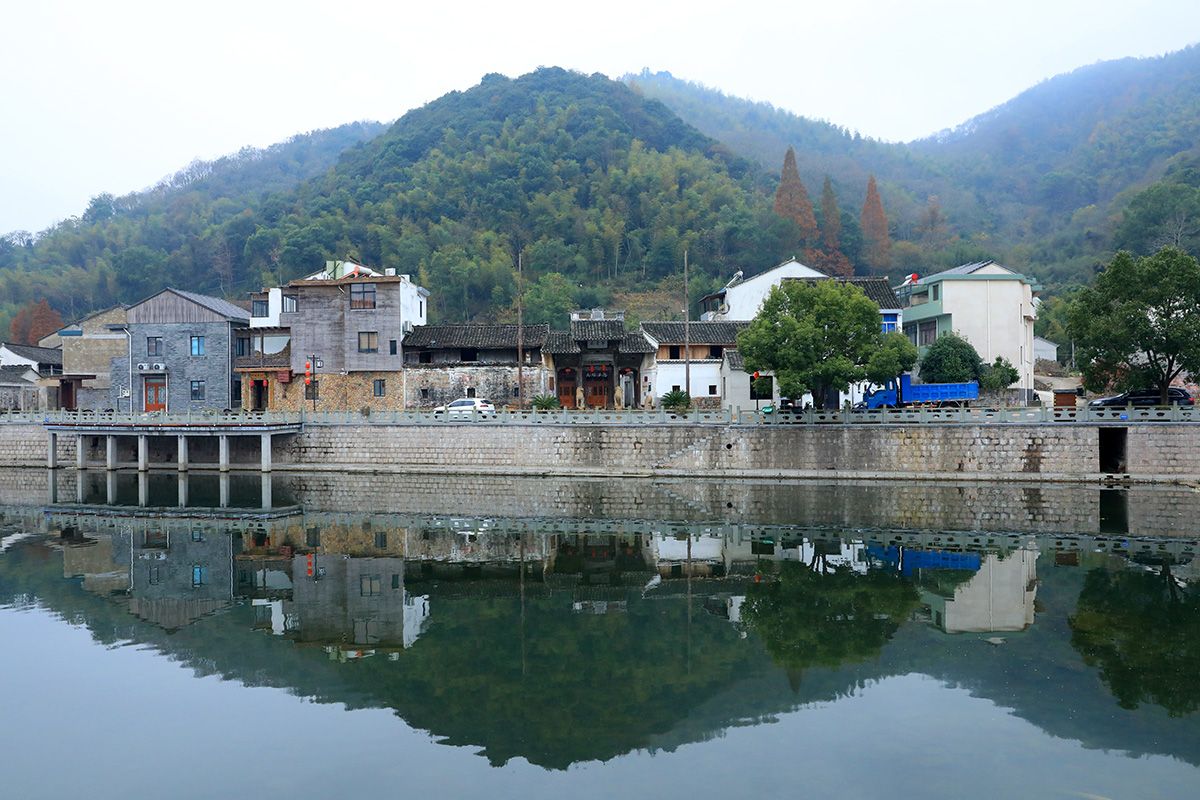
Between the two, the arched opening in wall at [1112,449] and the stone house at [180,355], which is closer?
the arched opening in wall at [1112,449]

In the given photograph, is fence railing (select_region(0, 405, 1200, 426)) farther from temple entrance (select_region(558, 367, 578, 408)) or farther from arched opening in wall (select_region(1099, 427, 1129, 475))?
temple entrance (select_region(558, 367, 578, 408))

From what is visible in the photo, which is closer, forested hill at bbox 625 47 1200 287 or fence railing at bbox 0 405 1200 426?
fence railing at bbox 0 405 1200 426

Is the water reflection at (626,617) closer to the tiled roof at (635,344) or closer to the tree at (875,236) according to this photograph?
the tiled roof at (635,344)

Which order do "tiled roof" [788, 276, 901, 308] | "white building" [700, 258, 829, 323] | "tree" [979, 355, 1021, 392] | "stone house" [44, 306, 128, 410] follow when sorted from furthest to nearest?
1. "white building" [700, 258, 829, 323]
2. "stone house" [44, 306, 128, 410]
3. "tiled roof" [788, 276, 901, 308]
4. "tree" [979, 355, 1021, 392]

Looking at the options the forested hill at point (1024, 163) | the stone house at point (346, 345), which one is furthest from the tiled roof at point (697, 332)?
the forested hill at point (1024, 163)

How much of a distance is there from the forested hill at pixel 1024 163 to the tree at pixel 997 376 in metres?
44.8

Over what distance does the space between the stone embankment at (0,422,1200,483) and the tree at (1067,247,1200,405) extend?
2543 mm

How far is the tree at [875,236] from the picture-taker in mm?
89875

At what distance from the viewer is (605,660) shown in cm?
1541

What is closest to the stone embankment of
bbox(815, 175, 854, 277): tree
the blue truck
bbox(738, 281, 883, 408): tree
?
bbox(738, 281, 883, 408): tree

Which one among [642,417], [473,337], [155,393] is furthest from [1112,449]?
[155,393]

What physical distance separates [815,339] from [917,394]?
25.4ft

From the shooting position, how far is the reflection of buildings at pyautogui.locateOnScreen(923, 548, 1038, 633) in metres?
17.4

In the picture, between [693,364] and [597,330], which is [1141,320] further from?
[597,330]
